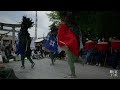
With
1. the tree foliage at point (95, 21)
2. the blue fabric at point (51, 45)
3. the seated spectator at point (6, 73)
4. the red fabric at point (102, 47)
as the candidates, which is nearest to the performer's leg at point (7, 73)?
the seated spectator at point (6, 73)

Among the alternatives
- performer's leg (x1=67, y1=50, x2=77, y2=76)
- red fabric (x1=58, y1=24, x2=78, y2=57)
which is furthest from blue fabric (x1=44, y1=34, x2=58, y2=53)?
red fabric (x1=58, y1=24, x2=78, y2=57)

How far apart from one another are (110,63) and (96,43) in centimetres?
54

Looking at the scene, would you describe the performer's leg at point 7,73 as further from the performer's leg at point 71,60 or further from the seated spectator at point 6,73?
the performer's leg at point 71,60

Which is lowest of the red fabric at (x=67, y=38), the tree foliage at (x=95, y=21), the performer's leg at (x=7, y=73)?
the performer's leg at (x=7, y=73)

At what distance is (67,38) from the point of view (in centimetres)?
487

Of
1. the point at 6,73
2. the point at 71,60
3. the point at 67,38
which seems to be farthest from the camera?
the point at 71,60

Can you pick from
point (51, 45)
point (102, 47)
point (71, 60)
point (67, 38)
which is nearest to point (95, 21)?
point (67, 38)

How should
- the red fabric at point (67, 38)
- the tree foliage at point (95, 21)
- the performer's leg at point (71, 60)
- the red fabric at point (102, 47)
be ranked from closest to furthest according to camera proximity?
the tree foliage at point (95, 21) < the red fabric at point (67, 38) < the performer's leg at point (71, 60) < the red fabric at point (102, 47)

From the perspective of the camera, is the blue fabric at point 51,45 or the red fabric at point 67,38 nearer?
the red fabric at point 67,38

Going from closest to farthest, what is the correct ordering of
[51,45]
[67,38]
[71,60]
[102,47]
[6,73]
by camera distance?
[6,73] < [67,38] < [71,60] < [51,45] < [102,47]

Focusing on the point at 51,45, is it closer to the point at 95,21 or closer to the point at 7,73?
the point at 95,21

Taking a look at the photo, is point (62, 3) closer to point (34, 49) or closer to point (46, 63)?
point (34, 49)

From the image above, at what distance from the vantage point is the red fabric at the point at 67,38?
4789 mm

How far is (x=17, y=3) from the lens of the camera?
3.93m
